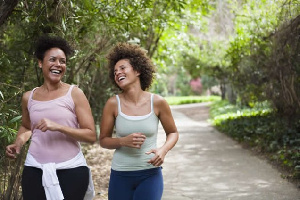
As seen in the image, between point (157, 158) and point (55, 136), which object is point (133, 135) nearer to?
point (157, 158)

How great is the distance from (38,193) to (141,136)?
75 centimetres

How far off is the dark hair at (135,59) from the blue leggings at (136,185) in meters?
0.69

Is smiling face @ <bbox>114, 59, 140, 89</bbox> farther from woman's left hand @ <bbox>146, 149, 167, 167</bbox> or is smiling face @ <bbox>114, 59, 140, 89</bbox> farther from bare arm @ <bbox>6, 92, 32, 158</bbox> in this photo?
bare arm @ <bbox>6, 92, 32, 158</bbox>

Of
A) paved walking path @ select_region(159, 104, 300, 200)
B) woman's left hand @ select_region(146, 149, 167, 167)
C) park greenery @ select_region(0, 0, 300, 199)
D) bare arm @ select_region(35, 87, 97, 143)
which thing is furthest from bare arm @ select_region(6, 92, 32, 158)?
paved walking path @ select_region(159, 104, 300, 200)

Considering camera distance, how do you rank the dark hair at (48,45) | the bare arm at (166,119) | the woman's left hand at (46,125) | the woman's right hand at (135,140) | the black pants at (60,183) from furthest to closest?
the bare arm at (166,119) → the dark hair at (48,45) → the woman's right hand at (135,140) → the black pants at (60,183) → the woman's left hand at (46,125)

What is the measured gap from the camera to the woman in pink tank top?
107 inches

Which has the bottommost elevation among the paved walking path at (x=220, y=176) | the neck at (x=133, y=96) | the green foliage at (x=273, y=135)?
the paved walking path at (x=220, y=176)

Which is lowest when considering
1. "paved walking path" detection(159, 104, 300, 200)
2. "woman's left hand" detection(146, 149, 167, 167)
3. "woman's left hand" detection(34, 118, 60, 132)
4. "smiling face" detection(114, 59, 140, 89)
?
"paved walking path" detection(159, 104, 300, 200)

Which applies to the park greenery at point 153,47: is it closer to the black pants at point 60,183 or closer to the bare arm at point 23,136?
the bare arm at point 23,136

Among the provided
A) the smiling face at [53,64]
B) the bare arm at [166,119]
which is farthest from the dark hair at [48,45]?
the bare arm at [166,119]

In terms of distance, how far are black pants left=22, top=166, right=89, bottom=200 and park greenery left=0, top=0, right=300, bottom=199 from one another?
3.09ft

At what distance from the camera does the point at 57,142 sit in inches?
111

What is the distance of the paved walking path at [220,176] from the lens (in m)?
6.80

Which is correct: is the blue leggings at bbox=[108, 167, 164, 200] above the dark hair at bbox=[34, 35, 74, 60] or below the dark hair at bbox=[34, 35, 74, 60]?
below
